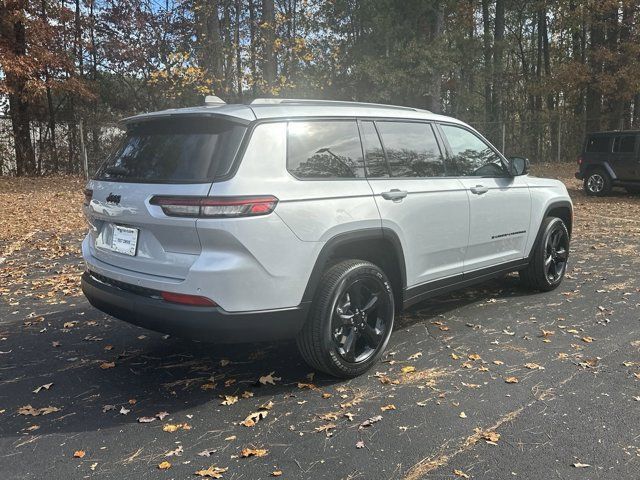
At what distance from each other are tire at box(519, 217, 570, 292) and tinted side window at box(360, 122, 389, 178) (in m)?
2.47

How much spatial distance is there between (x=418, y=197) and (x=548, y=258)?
7.90ft

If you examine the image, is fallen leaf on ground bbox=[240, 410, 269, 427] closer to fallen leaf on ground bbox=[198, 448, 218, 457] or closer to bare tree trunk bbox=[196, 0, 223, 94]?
fallen leaf on ground bbox=[198, 448, 218, 457]

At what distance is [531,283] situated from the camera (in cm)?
594

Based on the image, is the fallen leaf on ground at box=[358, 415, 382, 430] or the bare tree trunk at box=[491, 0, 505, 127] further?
the bare tree trunk at box=[491, 0, 505, 127]

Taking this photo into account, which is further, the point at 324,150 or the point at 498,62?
the point at 498,62

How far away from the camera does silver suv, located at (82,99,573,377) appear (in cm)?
325

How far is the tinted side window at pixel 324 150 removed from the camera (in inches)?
142

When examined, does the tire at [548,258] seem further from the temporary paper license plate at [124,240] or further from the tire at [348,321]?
the temporary paper license plate at [124,240]

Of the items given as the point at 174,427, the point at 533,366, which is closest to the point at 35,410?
the point at 174,427

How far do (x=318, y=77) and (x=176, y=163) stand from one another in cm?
1928

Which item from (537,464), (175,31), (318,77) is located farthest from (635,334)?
(175,31)

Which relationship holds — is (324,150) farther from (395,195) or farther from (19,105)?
(19,105)

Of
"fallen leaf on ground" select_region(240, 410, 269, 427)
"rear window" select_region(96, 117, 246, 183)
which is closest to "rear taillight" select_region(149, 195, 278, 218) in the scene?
"rear window" select_region(96, 117, 246, 183)

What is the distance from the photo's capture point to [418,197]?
4.27m
